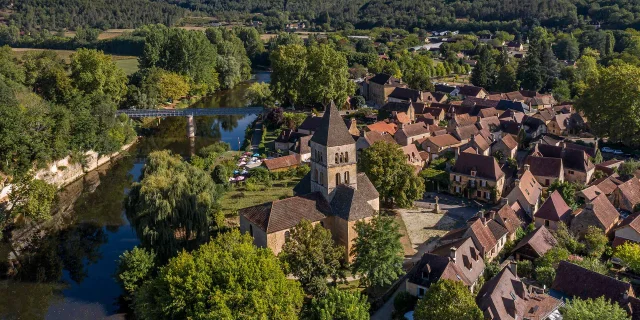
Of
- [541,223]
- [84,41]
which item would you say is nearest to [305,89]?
[541,223]

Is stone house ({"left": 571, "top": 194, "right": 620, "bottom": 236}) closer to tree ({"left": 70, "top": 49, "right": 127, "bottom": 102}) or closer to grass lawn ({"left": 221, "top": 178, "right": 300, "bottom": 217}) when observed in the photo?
grass lawn ({"left": 221, "top": 178, "right": 300, "bottom": 217})

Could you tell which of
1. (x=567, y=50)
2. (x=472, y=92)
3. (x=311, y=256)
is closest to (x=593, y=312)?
(x=311, y=256)

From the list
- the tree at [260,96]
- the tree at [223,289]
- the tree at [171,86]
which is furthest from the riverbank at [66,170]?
the tree at [260,96]

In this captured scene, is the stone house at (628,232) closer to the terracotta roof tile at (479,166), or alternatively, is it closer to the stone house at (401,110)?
the terracotta roof tile at (479,166)

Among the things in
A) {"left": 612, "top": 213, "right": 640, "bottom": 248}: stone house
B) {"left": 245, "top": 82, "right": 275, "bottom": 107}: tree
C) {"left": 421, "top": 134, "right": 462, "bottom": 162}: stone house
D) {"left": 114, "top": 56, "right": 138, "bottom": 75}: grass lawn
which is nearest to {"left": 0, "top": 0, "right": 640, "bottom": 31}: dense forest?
{"left": 114, "top": 56, "right": 138, "bottom": 75}: grass lawn

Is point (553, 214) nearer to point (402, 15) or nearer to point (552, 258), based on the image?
point (552, 258)

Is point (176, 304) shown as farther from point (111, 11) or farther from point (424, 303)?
point (111, 11)
